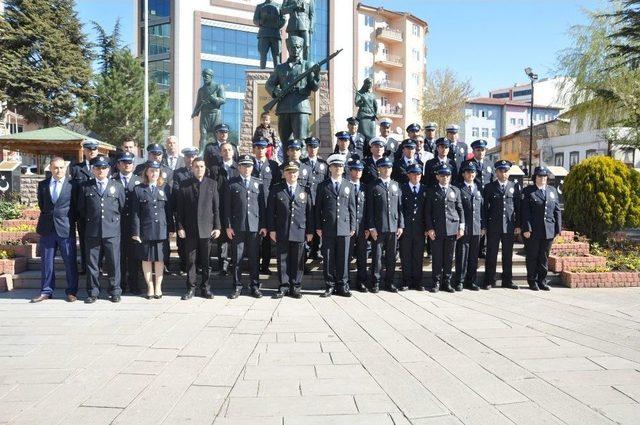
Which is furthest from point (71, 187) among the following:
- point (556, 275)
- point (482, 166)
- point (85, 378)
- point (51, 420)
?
point (556, 275)

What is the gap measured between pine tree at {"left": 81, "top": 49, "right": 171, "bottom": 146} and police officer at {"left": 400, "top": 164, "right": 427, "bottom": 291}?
25.6 m

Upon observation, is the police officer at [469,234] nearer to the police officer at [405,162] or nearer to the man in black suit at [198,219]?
the police officer at [405,162]

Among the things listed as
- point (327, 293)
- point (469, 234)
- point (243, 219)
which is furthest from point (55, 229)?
point (469, 234)

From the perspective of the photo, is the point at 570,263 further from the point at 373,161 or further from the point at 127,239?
the point at 127,239

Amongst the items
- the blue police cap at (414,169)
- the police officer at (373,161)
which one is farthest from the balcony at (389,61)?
the blue police cap at (414,169)

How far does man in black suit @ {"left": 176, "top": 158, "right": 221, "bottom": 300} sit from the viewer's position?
7082mm

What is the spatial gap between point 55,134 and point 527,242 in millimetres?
15614

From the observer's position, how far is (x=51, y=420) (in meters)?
3.27

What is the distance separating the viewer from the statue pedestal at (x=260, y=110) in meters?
14.1

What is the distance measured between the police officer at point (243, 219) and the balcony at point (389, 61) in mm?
47859

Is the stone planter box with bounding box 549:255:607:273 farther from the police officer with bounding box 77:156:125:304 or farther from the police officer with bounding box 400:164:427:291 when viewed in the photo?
the police officer with bounding box 77:156:125:304

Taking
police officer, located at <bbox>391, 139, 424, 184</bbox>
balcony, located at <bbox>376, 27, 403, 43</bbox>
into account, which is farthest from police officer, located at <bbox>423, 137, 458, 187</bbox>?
balcony, located at <bbox>376, 27, 403, 43</bbox>

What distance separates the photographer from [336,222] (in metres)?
7.28

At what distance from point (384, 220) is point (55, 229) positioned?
4670mm
